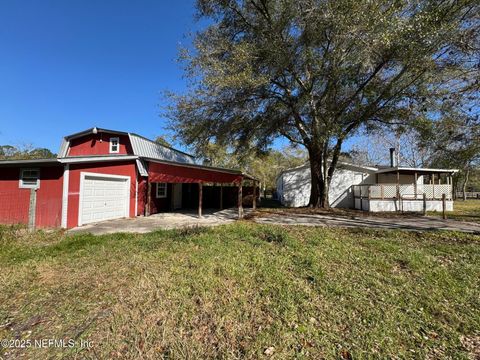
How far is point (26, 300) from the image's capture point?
11.8 ft

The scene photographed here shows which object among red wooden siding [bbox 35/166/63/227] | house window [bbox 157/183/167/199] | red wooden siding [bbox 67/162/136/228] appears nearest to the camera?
red wooden siding [bbox 35/166/63/227]

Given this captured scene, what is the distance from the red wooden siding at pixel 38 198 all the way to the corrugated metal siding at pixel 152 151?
21.9 feet

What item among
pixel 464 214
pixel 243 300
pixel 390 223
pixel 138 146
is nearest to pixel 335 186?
pixel 464 214

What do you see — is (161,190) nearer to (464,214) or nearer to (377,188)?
(377,188)

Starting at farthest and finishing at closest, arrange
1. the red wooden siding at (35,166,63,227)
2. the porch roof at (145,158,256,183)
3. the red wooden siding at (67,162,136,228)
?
the porch roof at (145,158,256,183) < the red wooden siding at (67,162,136,228) < the red wooden siding at (35,166,63,227)

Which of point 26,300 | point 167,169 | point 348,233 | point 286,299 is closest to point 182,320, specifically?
point 286,299

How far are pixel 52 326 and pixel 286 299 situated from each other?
2948mm

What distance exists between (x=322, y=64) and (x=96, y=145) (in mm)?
14346

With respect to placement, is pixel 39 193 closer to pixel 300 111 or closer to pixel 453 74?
pixel 300 111

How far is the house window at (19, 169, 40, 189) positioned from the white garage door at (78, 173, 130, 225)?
1.49 meters

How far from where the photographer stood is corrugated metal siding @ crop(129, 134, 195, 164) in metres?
16.3

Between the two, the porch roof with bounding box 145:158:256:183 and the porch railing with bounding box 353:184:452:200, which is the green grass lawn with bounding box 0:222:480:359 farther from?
the porch railing with bounding box 353:184:452:200

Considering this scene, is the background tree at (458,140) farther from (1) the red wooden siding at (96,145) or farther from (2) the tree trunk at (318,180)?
(1) the red wooden siding at (96,145)

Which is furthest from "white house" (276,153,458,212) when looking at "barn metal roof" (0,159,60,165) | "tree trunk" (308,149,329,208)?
"barn metal roof" (0,159,60,165)
